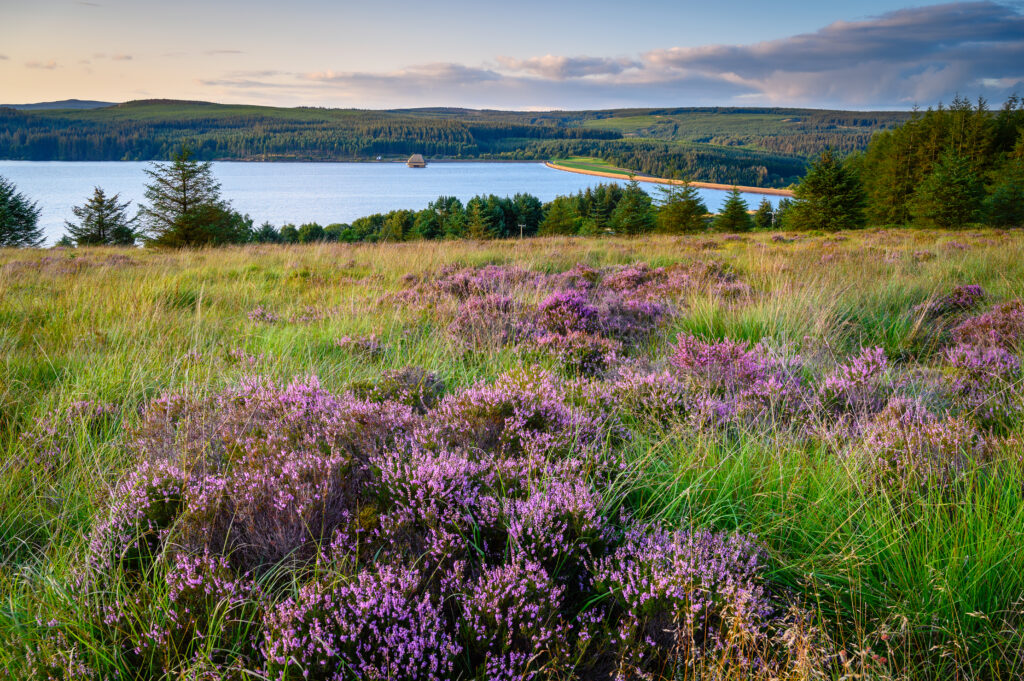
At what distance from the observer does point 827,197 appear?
37250 mm

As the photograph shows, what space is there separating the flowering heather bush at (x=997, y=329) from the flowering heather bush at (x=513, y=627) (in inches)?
184

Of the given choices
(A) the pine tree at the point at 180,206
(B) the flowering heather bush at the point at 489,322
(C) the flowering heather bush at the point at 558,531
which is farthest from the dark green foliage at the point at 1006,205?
(A) the pine tree at the point at 180,206

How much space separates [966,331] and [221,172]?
19704 cm

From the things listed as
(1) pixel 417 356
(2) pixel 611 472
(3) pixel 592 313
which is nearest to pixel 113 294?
(1) pixel 417 356

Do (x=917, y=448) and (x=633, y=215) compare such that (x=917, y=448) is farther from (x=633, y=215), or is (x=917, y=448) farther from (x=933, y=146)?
(x=933, y=146)

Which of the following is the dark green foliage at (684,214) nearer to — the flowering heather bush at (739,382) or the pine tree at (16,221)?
the flowering heather bush at (739,382)

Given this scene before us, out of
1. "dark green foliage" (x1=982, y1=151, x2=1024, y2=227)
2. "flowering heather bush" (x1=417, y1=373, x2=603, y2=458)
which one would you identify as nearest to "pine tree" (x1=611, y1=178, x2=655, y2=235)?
"dark green foliage" (x1=982, y1=151, x2=1024, y2=227)

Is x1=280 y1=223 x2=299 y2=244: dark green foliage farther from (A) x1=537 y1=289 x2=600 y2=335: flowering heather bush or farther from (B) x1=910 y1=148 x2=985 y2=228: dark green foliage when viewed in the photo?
(A) x1=537 y1=289 x2=600 y2=335: flowering heather bush

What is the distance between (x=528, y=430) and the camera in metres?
2.86

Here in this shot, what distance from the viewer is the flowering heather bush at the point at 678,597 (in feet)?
5.29

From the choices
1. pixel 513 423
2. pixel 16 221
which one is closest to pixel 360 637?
pixel 513 423

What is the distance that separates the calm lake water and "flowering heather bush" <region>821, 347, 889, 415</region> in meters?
69.4

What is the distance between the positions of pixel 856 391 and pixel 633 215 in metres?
53.2

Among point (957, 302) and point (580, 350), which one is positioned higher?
point (957, 302)
